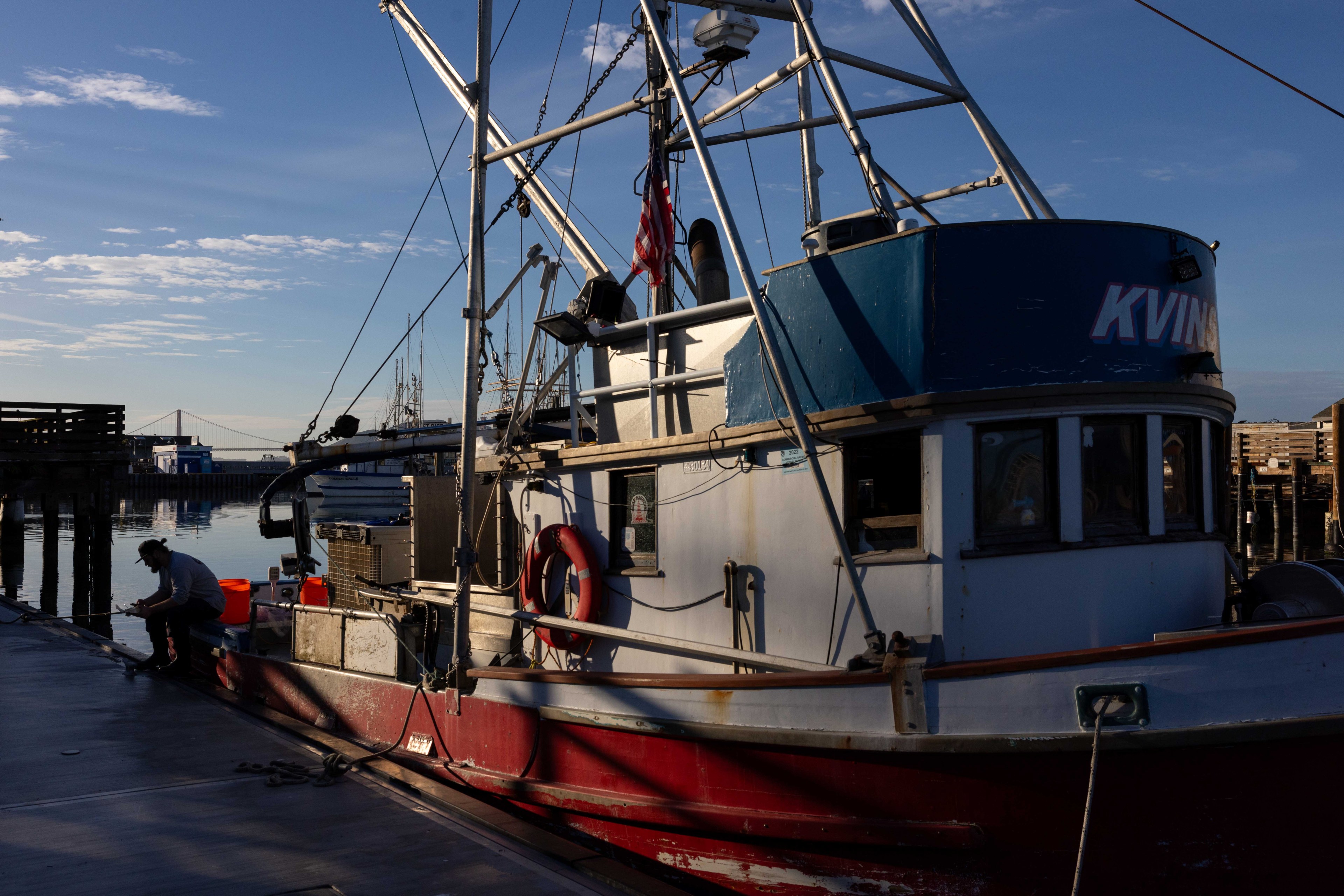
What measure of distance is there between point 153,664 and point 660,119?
375 inches

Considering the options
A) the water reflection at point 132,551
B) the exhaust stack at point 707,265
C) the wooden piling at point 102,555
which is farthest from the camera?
the water reflection at point 132,551

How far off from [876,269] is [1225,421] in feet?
9.13

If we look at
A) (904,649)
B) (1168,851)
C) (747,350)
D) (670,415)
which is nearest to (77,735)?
(670,415)

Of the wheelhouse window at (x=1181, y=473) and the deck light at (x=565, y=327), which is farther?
the deck light at (x=565, y=327)

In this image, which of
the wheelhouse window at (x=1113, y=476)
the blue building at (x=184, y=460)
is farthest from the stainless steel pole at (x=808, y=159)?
the blue building at (x=184, y=460)

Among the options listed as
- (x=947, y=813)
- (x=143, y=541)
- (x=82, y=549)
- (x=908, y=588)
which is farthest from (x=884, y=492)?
(x=143, y=541)

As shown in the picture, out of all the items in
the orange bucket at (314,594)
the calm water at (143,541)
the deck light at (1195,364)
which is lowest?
the calm water at (143,541)

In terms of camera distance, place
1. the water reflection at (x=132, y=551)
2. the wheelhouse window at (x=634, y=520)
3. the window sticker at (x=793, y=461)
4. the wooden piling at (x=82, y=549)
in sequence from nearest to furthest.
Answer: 1. the window sticker at (x=793, y=461)
2. the wheelhouse window at (x=634, y=520)
3. the water reflection at (x=132, y=551)
4. the wooden piling at (x=82, y=549)

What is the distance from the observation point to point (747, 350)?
21.8 feet

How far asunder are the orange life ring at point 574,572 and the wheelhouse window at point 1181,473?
4117mm

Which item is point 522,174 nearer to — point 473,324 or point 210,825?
point 473,324

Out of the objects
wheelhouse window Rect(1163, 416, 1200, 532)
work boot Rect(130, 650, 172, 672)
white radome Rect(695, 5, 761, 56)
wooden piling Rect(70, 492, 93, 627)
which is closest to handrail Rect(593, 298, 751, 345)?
white radome Rect(695, 5, 761, 56)

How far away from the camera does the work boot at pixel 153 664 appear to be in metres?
12.1

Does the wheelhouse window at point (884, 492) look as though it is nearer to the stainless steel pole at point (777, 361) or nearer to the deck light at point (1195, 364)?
the stainless steel pole at point (777, 361)
